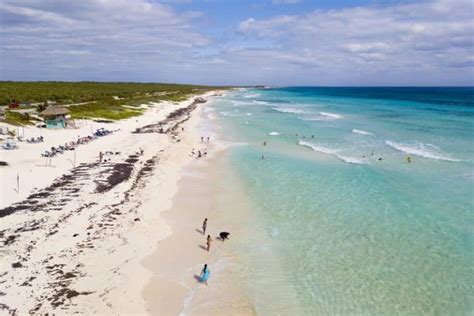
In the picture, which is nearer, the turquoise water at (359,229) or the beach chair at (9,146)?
the turquoise water at (359,229)

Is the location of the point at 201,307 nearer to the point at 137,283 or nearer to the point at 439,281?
the point at 137,283

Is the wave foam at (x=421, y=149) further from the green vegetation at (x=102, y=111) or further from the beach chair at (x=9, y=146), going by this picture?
the green vegetation at (x=102, y=111)

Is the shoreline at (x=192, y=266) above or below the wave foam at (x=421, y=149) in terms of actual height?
below

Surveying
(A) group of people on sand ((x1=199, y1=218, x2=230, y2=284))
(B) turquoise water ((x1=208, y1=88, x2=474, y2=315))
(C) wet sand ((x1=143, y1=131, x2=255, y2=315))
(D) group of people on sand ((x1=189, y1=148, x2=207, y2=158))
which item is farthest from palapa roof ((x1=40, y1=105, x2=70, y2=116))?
(A) group of people on sand ((x1=199, y1=218, x2=230, y2=284))

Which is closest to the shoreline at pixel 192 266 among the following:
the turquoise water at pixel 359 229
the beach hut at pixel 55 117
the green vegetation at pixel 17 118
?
the turquoise water at pixel 359 229

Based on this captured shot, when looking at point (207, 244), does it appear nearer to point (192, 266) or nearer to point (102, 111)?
point (192, 266)

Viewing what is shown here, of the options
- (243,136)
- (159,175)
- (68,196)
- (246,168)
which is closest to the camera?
(68,196)

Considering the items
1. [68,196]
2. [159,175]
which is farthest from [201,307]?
[159,175]
